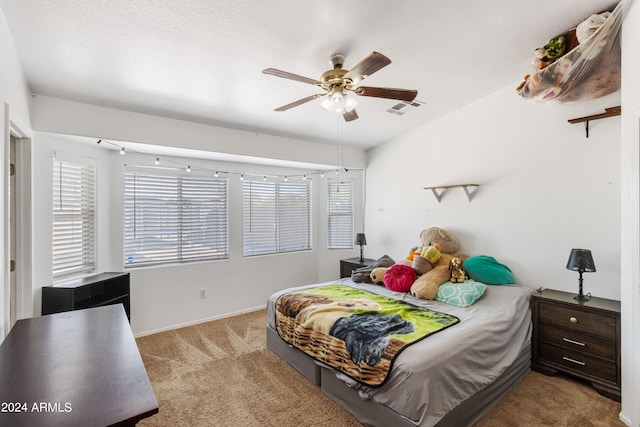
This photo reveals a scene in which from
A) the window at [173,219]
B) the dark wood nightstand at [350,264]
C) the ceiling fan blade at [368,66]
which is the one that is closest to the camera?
the ceiling fan blade at [368,66]

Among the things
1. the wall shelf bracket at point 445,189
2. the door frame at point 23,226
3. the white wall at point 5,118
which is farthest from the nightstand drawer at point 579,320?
the door frame at point 23,226

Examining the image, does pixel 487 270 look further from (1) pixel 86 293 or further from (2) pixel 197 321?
(1) pixel 86 293

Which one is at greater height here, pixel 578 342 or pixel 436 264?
pixel 436 264

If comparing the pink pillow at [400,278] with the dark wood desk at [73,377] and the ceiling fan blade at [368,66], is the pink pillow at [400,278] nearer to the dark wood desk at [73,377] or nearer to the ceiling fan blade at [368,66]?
the ceiling fan blade at [368,66]

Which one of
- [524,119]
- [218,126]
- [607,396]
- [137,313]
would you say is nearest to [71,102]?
[218,126]

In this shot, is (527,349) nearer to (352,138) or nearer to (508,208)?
(508,208)

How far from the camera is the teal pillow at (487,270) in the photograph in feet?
10.0

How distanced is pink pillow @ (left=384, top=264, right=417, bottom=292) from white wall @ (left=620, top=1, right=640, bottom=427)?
161 centimetres

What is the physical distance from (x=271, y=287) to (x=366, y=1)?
12.9ft

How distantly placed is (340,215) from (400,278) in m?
2.07

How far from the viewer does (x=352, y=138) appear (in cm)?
440

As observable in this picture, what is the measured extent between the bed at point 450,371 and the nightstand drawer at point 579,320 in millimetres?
164

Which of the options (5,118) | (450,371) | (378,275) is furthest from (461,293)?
(5,118)

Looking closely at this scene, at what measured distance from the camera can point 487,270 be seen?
3102 millimetres
